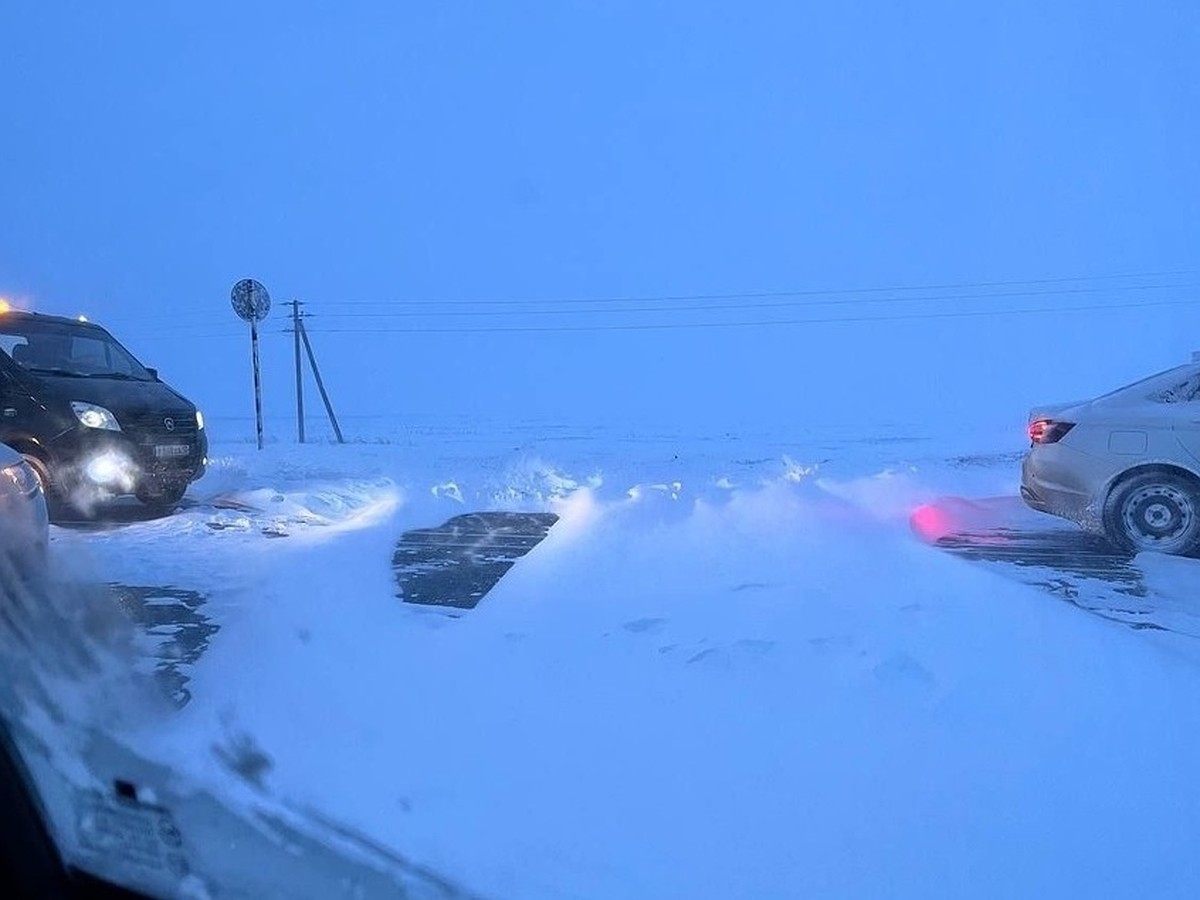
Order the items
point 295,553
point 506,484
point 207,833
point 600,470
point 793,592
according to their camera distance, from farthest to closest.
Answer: point 600,470, point 506,484, point 295,553, point 793,592, point 207,833

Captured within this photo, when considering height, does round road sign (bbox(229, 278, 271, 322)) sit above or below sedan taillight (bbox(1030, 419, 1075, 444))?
above

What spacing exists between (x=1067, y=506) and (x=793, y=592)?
10.4 ft

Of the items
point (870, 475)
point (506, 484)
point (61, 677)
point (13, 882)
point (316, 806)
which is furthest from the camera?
point (870, 475)

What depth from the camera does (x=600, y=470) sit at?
43.8ft

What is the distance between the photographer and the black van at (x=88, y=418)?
793 centimetres

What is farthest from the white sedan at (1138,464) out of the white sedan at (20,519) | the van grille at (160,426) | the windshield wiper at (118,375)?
the windshield wiper at (118,375)

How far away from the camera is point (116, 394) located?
8.49 meters

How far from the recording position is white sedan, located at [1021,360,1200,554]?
680cm

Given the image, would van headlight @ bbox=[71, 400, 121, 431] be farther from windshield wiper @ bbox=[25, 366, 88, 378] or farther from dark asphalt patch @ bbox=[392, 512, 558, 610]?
dark asphalt patch @ bbox=[392, 512, 558, 610]

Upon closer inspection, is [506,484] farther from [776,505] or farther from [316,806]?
[316,806]

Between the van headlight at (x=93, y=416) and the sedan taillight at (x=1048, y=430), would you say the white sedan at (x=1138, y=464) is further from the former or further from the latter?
the van headlight at (x=93, y=416)

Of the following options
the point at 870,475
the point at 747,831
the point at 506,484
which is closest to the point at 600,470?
the point at 506,484

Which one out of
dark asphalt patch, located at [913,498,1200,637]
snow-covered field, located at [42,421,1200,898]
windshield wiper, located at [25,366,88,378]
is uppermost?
windshield wiper, located at [25,366,88,378]

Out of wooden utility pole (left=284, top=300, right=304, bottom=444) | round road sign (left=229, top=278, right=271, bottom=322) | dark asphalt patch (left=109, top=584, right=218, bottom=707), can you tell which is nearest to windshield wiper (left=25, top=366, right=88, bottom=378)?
dark asphalt patch (left=109, top=584, right=218, bottom=707)
